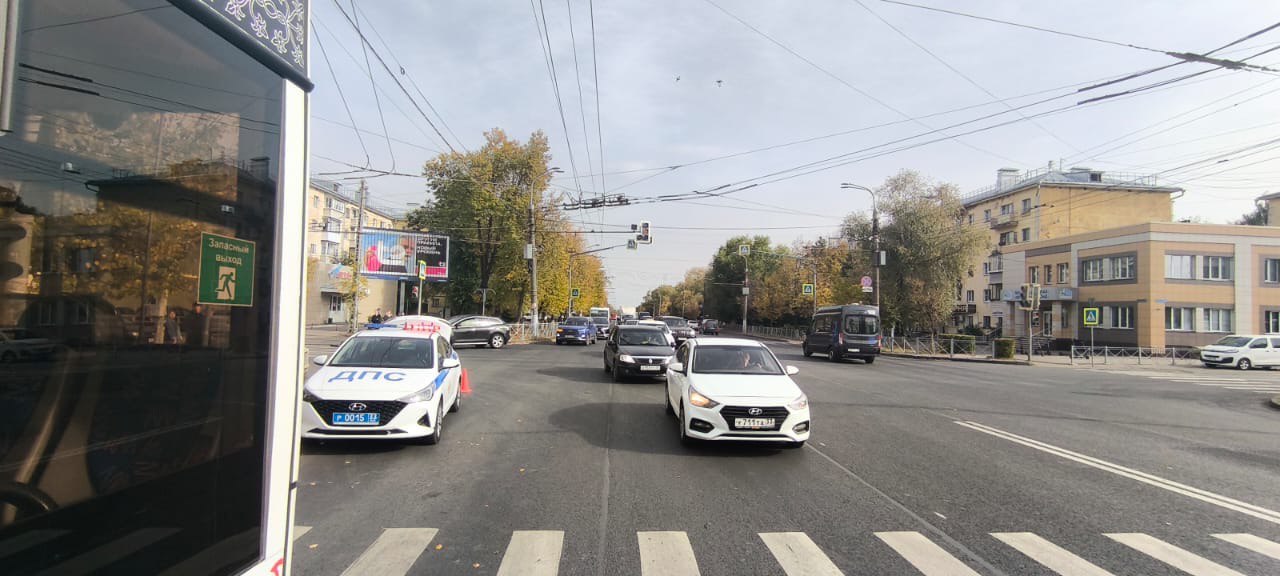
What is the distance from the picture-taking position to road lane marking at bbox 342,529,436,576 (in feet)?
13.0

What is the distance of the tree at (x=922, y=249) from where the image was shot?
1486 inches

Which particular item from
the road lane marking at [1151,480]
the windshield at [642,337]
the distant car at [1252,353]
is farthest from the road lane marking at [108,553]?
the distant car at [1252,353]

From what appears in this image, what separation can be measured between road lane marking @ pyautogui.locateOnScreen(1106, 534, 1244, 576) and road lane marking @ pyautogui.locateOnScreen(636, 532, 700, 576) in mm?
3532

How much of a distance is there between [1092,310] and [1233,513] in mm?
28973

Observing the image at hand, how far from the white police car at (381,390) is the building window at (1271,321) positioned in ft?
158

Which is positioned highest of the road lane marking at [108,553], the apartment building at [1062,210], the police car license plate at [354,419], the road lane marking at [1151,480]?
the apartment building at [1062,210]

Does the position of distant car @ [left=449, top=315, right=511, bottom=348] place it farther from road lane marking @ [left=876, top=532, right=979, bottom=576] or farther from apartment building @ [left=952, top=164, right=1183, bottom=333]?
apartment building @ [left=952, top=164, right=1183, bottom=333]

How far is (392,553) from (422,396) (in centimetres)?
329

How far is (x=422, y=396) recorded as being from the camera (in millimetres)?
7355

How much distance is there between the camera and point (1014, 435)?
9.27m

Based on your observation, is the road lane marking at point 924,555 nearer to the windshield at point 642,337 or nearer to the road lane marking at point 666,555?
the road lane marking at point 666,555

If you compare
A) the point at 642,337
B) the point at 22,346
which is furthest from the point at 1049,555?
the point at 642,337

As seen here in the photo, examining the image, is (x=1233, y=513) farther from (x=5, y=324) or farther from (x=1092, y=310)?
(x=1092, y=310)

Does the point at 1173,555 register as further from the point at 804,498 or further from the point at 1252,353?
the point at 1252,353
